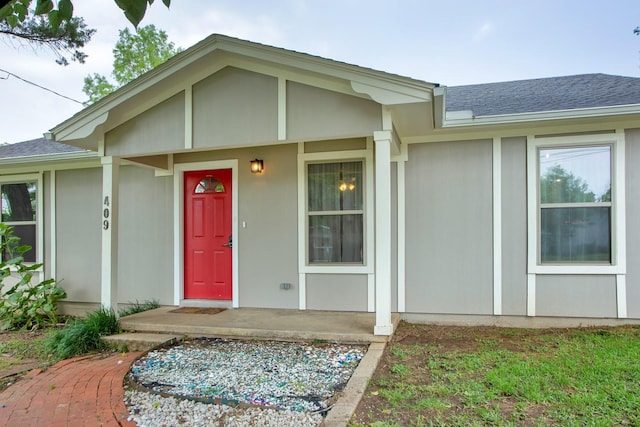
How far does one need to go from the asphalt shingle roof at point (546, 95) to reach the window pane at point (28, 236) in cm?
748

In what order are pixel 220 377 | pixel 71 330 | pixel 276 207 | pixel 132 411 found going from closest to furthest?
pixel 132 411, pixel 220 377, pixel 71 330, pixel 276 207

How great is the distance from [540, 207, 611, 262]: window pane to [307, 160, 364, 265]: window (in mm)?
2330

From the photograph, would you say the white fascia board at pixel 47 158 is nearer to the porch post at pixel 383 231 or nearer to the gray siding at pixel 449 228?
the porch post at pixel 383 231

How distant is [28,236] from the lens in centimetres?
705

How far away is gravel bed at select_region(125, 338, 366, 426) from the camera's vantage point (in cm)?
272

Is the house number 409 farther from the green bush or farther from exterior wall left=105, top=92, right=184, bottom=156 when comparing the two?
the green bush

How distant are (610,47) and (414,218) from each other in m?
15.2

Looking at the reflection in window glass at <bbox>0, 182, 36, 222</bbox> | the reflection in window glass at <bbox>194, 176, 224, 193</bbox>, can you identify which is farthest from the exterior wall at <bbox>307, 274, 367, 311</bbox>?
the reflection in window glass at <bbox>0, 182, 36, 222</bbox>

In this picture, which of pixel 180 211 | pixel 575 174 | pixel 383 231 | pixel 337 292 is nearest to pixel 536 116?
pixel 575 174

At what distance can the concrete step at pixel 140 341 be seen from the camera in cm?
432

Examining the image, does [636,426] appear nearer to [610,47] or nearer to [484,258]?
[484,258]

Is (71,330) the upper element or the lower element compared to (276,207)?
lower

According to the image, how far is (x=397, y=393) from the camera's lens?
2914 mm

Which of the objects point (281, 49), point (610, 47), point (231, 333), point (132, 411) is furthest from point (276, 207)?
point (610, 47)
